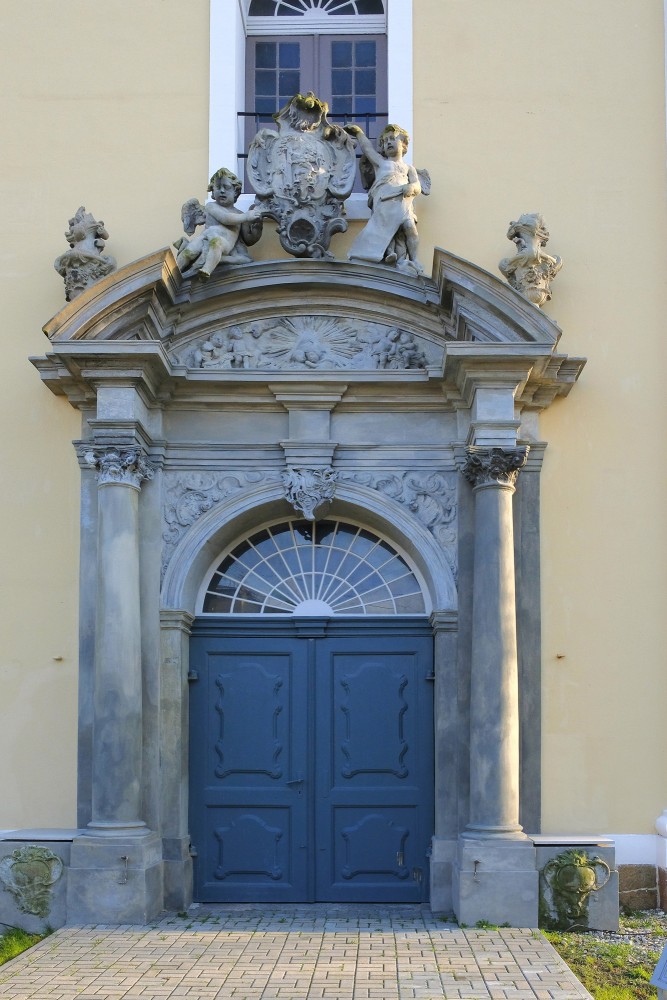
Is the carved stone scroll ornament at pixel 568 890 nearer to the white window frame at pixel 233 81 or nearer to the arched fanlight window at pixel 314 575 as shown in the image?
the arched fanlight window at pixel 314 575

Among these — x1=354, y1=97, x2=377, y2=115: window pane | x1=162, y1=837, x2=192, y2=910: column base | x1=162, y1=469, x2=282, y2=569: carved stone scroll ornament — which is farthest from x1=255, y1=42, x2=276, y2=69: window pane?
x1=162, y1=837, x2=192, y2=910: column base

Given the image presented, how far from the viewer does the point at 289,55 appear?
11.0 meters

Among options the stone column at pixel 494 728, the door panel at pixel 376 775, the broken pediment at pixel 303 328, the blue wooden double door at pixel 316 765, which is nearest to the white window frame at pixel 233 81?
the broken pediment at pixel 303 328

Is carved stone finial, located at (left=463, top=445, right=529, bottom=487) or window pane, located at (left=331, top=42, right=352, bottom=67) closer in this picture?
carved stone finial, located at (left=463, top=445, right=529, bottom=487)

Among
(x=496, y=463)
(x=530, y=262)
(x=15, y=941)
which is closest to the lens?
(x=15, y=941)

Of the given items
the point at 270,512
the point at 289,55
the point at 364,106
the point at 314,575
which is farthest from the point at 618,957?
the point at 289,55

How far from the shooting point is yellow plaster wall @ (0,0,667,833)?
376 inches

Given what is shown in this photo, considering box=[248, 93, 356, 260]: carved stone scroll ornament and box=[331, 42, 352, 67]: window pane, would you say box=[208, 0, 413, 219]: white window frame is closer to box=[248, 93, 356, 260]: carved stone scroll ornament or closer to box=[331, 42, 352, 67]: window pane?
box=[248, 93, 356, 260]: carved stone scroll ornament

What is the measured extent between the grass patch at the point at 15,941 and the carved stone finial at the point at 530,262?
5.44 m

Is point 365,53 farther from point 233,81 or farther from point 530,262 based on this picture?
point 530,262

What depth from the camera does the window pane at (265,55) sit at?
11.0m

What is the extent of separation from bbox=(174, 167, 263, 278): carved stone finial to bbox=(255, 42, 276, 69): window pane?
161 cm

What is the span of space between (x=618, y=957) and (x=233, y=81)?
266 inches

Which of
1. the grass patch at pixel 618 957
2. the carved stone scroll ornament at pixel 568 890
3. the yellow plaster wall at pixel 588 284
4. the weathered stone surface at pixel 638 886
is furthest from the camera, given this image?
the yellow plaster wall at pixel 588 284
